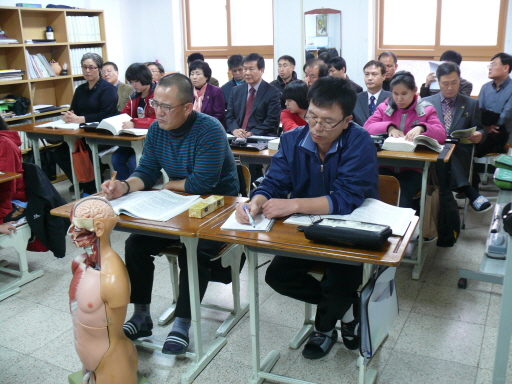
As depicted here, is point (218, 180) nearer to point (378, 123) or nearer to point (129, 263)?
point (129, 263)

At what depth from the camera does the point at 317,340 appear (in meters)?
2.37

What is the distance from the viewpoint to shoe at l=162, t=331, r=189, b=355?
226cm

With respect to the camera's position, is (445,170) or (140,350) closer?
(140,350)

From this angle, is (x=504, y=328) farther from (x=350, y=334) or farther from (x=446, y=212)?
(x=446, y=212)

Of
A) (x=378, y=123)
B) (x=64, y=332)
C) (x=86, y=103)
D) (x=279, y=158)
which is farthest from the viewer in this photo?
(x=86, y=103)

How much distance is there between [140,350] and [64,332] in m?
0.45

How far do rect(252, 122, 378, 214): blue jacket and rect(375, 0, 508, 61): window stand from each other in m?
4.44

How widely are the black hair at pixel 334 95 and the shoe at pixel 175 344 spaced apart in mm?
1181

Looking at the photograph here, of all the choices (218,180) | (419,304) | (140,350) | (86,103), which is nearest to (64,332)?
(140,350)

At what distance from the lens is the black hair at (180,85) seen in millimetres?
2352

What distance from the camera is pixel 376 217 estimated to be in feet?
6.31

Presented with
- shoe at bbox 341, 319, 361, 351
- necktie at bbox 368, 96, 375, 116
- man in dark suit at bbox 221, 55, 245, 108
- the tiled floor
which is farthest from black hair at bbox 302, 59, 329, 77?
shoe at bbox 341, 319, 361, 351

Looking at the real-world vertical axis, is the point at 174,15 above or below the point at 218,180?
above

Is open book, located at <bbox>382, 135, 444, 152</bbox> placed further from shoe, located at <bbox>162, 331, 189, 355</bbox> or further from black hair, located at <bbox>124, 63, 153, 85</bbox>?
black hair, located at <bbox>124, 63, 153, 85</bbox>
